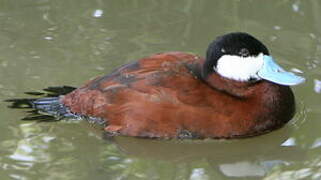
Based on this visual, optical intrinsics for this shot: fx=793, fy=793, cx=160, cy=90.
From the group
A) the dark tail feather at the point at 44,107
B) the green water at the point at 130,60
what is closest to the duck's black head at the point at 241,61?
the green water at the point at 130,60

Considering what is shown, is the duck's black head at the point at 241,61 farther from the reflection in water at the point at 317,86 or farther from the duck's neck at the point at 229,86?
the reflection in water at the point at 317,86

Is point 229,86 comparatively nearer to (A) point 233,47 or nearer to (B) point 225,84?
(B) point 225,84

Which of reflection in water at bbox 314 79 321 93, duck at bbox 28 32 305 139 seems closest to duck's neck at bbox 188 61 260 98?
duck at bbox 28 32 305 139

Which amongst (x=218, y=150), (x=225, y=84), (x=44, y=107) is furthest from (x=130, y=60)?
(x=218, y=150)

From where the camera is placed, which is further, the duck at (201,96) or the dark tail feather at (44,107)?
the dark tail feather at (44,107)

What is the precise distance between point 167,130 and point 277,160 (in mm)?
573

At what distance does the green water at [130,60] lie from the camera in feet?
12.8

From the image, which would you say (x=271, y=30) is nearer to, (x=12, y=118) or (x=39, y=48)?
(x=39, y=48)

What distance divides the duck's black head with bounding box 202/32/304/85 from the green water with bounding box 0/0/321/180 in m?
0.32

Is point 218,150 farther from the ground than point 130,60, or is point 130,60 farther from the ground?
point 130,60

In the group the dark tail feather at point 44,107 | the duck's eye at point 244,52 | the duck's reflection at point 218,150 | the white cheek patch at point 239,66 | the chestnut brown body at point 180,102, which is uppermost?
the duck's eye at point 244,52

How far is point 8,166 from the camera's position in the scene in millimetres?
3883

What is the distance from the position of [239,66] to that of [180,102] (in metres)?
0.38

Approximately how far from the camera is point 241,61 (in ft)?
13.4
